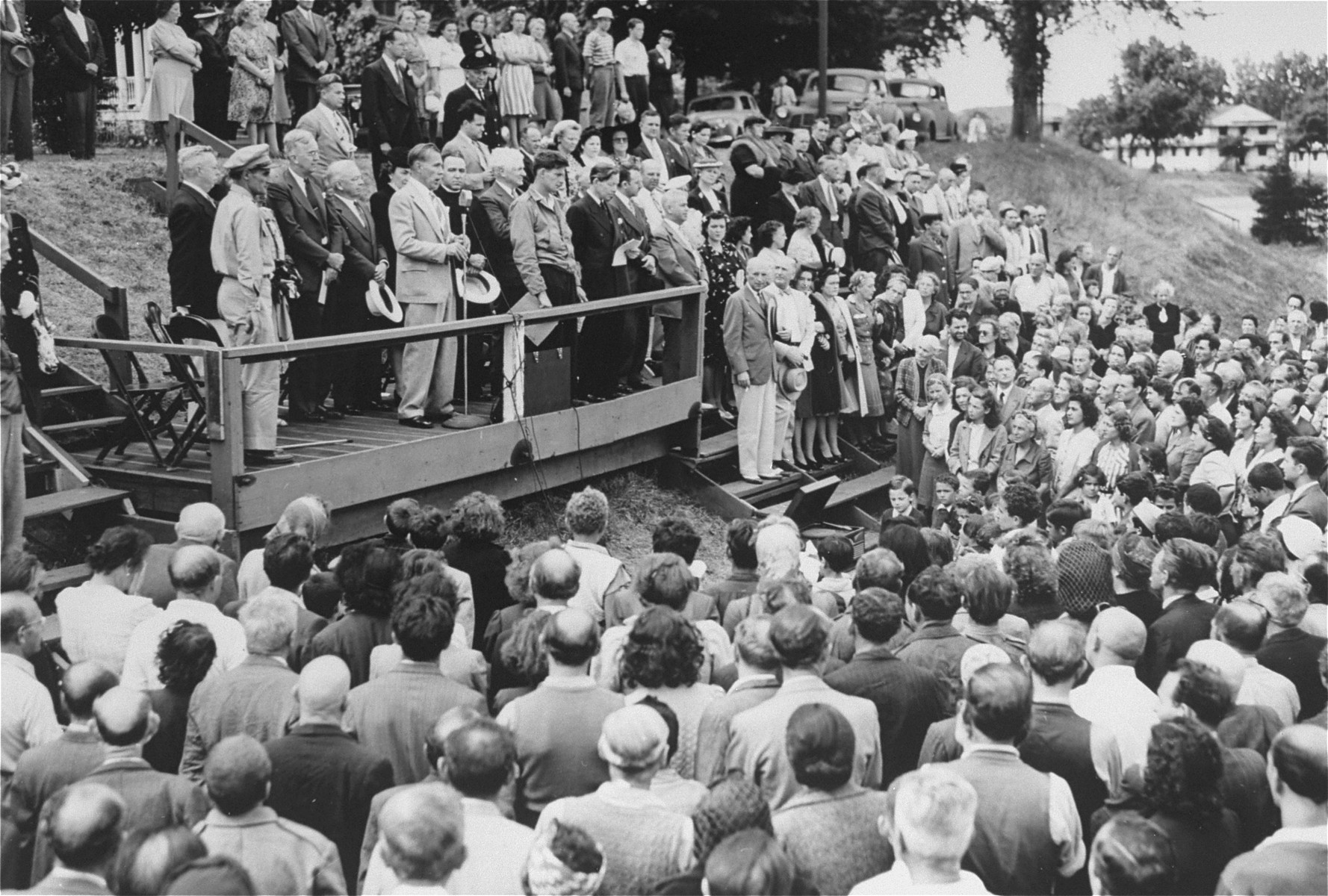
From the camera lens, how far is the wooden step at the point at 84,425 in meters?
8.52

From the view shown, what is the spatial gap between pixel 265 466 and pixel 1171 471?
6005mm

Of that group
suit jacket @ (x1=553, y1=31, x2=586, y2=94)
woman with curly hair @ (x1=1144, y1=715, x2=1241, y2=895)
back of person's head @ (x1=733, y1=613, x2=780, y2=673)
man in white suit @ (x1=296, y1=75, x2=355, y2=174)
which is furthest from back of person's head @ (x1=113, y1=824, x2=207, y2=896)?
suit jacket @ (x1=553, y1=31, x2=586, y2=94)

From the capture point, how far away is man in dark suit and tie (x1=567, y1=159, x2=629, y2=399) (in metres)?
10.5

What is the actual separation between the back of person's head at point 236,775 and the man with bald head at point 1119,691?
8.67 ft

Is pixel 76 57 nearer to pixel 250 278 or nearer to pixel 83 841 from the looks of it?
pixel 250 278

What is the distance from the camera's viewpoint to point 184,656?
4723 millimetres

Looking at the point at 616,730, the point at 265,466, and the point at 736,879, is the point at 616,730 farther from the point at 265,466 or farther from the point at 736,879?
the point at 265,466

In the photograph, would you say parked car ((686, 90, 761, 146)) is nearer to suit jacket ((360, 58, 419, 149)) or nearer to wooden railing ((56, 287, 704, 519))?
suit jacket ((360, 58, 419, 149))

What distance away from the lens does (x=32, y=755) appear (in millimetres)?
4262

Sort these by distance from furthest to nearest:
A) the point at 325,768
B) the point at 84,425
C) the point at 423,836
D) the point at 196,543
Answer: the point at 84,425 < the point at 196,543 < the point at 325,768 < the point at 423,836

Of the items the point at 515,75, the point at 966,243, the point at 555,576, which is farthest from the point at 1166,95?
the point at 555,576

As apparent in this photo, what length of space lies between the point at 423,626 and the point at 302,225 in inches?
201

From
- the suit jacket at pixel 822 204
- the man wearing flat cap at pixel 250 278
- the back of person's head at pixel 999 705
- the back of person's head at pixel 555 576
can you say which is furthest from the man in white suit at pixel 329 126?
the back of person's head at pixel 999 705

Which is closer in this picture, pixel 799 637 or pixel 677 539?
pixel 799 637
